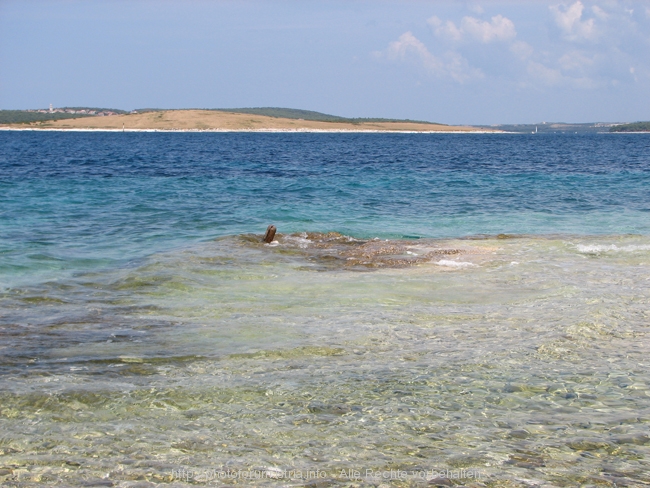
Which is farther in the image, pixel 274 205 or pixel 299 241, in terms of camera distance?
pixel 274 205

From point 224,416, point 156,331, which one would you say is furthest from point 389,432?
point 156,331

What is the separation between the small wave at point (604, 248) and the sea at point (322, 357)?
169mm

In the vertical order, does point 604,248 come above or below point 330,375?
above

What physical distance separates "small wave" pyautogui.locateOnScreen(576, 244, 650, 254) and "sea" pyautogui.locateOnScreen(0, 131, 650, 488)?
169mm

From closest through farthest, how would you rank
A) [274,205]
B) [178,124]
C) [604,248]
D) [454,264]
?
[454,264], [604,248], [274,205], [178,124]

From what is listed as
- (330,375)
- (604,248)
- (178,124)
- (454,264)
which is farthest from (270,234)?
(178,124)

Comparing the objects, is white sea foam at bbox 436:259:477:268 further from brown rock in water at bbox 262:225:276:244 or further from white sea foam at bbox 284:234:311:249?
brown rock in water at bbox 262:225:276:244

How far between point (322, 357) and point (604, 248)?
928 cm

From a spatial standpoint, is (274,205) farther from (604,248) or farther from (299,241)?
(604,248)

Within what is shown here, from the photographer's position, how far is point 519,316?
8.31 metres

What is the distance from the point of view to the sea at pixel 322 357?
448 cm

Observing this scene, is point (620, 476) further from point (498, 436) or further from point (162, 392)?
point (162, 392)

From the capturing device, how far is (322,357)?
6.71 m

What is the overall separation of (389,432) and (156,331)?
3.76m
